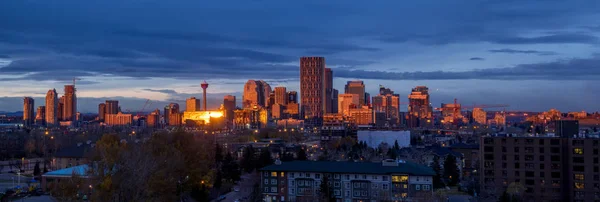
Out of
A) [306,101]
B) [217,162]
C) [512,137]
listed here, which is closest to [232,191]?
[217,162]

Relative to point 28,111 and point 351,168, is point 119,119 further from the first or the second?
point 351,168

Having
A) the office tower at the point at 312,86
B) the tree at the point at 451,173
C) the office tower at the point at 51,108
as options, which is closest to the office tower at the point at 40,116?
the office tower at the point at 51,108

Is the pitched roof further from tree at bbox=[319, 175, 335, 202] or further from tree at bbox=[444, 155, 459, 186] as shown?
tree at bbox=[444, 155, 459, 186]

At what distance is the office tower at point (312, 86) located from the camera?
5384 inches

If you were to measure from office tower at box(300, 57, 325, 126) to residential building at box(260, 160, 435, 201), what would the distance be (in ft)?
365

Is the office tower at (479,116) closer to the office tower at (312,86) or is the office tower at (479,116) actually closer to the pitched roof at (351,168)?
the office tower at (312,86)

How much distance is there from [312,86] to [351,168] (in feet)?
378

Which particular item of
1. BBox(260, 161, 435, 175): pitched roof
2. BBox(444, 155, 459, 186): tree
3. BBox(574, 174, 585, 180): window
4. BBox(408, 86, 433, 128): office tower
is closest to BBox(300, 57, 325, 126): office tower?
A: BBox(408, 86, 433, 128): office tower

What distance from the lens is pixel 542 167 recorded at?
24.3m

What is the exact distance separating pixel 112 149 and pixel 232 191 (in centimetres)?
1071

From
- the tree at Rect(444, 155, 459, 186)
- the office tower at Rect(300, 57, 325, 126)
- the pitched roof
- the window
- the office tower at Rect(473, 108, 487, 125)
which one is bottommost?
the tree at Rect(444, 155, 459, 186)

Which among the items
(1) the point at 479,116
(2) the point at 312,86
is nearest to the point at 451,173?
(2) the point at 312,86

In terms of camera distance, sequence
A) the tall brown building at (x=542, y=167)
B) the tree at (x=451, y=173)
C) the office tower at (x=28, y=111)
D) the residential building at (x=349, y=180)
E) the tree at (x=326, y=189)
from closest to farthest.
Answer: the tree at (x=326, y=189), the residential building at (x=349, y=180), the tall brown building at (x=542, y=167), the tree at (x=451, y=173), the office tower at (x=28, y=111)

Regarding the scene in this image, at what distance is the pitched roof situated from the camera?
23.4 meters
